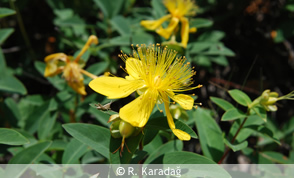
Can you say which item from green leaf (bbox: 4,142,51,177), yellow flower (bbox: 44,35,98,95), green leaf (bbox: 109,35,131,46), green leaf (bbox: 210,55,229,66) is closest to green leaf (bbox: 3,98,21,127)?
yellow flower (bbox: 44,35,98,95)

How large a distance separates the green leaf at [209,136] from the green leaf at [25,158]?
743 millimetres

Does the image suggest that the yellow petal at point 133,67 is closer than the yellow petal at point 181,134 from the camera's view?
No

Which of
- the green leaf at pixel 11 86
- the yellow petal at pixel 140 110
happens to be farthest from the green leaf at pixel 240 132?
the green leaf at pixel 11 86

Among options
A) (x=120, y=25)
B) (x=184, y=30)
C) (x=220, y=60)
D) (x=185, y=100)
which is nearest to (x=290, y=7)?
(x=220, y=60)

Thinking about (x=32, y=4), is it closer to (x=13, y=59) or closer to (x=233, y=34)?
(x=13, y=59)

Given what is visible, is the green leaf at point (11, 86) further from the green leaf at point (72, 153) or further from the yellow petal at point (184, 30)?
the yellow petal at point (184, 30)

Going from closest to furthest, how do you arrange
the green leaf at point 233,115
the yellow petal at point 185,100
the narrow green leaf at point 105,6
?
the yellow petal at point 185,100 < the green leaf at point 233,115 < the narrow green leaf at point 105,6

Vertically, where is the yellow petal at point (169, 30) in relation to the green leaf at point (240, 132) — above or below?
above

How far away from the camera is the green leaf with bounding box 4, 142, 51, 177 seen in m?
1.23

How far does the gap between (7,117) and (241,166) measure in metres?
1.73

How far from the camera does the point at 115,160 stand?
103 cm

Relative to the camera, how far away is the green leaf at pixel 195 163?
1055 millimetres

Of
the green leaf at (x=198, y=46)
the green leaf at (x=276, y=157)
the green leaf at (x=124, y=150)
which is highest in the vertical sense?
the green leaf at (x=198, y=46)

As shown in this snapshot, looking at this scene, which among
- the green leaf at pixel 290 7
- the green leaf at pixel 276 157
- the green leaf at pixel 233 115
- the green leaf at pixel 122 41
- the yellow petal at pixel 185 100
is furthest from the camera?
the green leaf at pixel 290 7
